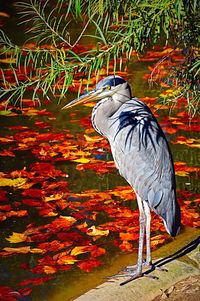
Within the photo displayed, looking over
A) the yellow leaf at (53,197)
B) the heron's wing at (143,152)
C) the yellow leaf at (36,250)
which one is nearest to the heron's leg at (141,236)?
the heron's wing at (143,152)

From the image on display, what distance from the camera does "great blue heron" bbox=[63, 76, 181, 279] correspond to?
409cm

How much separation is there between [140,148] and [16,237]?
130 centimetres

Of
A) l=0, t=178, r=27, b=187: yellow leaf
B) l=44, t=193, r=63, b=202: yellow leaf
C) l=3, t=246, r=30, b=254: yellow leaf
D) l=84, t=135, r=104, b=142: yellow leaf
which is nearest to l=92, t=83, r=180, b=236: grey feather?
l=3, t=246, r=30, b=254: yellow leaf

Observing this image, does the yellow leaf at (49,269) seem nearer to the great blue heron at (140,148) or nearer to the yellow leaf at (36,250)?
the yellow leaf at (36,250)

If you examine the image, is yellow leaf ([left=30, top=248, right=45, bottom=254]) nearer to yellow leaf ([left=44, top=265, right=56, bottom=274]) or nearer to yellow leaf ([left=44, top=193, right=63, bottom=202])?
yellow leaf ([left=44, top=265, right=56, bottom=274])

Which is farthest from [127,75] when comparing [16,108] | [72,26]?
[72,26]

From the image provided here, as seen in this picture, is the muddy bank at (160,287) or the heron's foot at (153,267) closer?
the muddy bank at (160,287)

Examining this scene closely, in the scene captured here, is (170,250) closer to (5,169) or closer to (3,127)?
(5,169)

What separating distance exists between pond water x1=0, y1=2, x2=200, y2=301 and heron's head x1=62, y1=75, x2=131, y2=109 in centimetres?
38

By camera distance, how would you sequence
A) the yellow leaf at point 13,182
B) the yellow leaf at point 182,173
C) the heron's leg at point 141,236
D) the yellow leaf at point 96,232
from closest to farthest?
the heron's leg at point 141,236, the yellow leaf at point 96,232, the yellow leaf at point 13,182, the yellow leaf at point 182,173

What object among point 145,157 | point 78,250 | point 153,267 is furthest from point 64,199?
point 145,157

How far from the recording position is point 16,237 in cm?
491

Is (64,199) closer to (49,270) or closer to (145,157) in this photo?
(49,270)

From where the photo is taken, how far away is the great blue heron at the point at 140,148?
13.4ft
